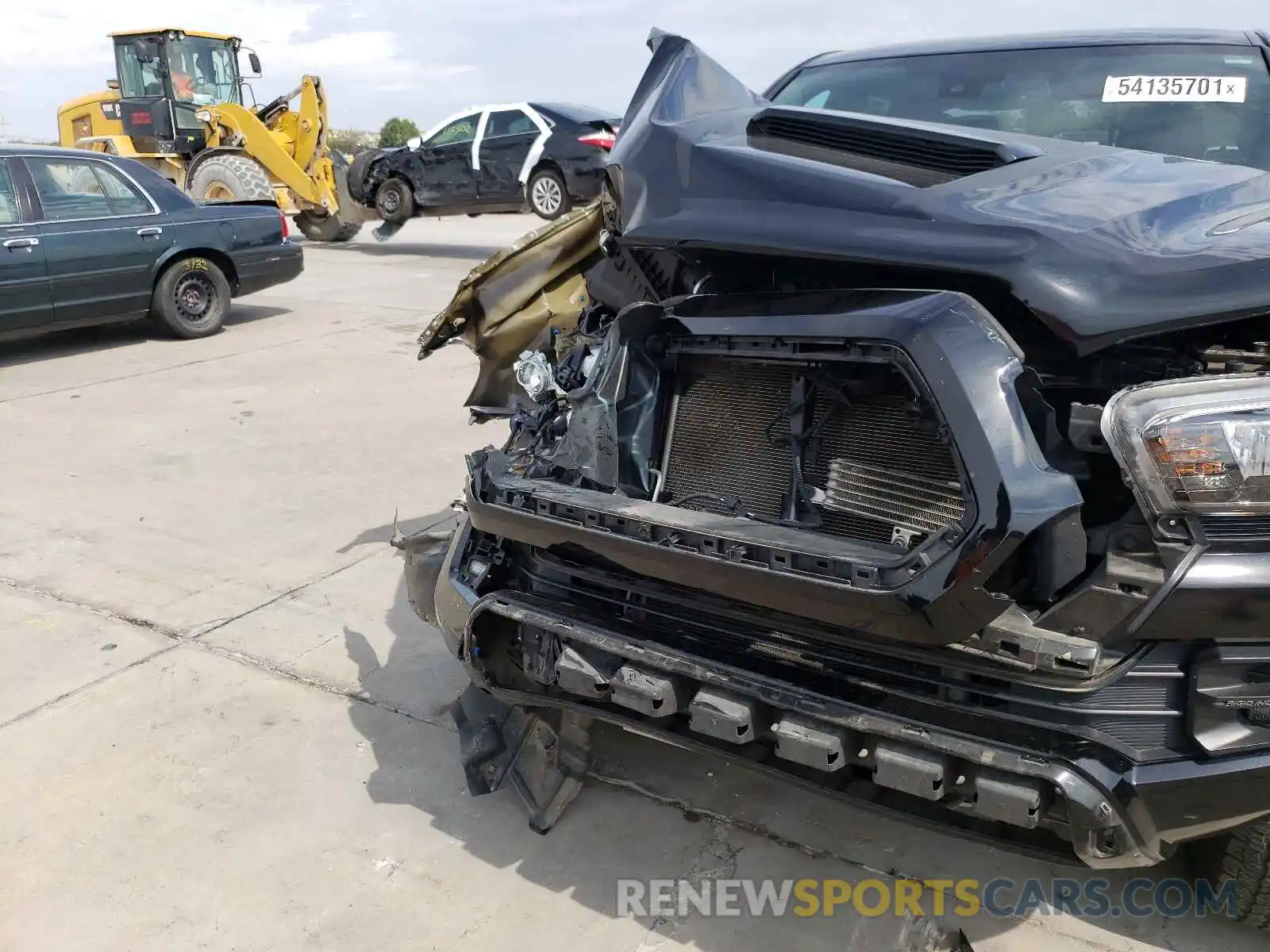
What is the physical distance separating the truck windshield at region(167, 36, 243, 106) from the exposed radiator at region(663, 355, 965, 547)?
14.4 metres

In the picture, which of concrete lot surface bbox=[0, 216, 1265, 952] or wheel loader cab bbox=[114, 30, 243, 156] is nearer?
concrete lot surface bbox=[0, 216, 1265, 952]

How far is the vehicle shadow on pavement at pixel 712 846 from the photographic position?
91.5 inches

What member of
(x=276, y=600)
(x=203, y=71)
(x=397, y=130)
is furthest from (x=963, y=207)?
(x=397, y=130)

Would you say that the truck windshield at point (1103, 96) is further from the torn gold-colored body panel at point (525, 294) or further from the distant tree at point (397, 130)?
the distant tree at point (397, 130)

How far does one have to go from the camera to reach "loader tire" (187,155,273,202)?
42.1ft

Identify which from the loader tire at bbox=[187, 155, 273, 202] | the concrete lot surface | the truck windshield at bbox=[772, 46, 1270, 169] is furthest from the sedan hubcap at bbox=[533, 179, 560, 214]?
the truck windshield at bbox=[772, 46, 1270, 169]

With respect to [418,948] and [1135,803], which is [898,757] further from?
[418,948]

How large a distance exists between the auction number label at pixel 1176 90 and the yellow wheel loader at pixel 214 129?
11.5 m

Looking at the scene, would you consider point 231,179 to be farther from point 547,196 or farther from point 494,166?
point 547,196

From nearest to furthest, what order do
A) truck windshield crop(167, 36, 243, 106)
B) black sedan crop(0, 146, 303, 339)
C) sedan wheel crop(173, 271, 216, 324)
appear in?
black sedan crop(0, 146, 303, 339) < sedan wheel crop(173, 271, 216, 324) < truck windshield crop(167, 36, 243, 106)

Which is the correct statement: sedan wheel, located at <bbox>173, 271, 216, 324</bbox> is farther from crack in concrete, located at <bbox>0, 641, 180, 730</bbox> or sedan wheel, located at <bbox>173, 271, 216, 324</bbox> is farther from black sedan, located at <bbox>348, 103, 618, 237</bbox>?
crack in concrete, located at <bbox>0, 641, 180, 730</bbox>

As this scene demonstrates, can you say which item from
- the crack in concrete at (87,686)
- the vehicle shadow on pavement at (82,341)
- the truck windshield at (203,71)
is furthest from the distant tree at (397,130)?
the crack in concrete at (87,686)

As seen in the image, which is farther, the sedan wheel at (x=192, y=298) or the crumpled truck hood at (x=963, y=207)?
the sedan wheel at (x=192, y=298)

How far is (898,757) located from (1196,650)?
522 mm
